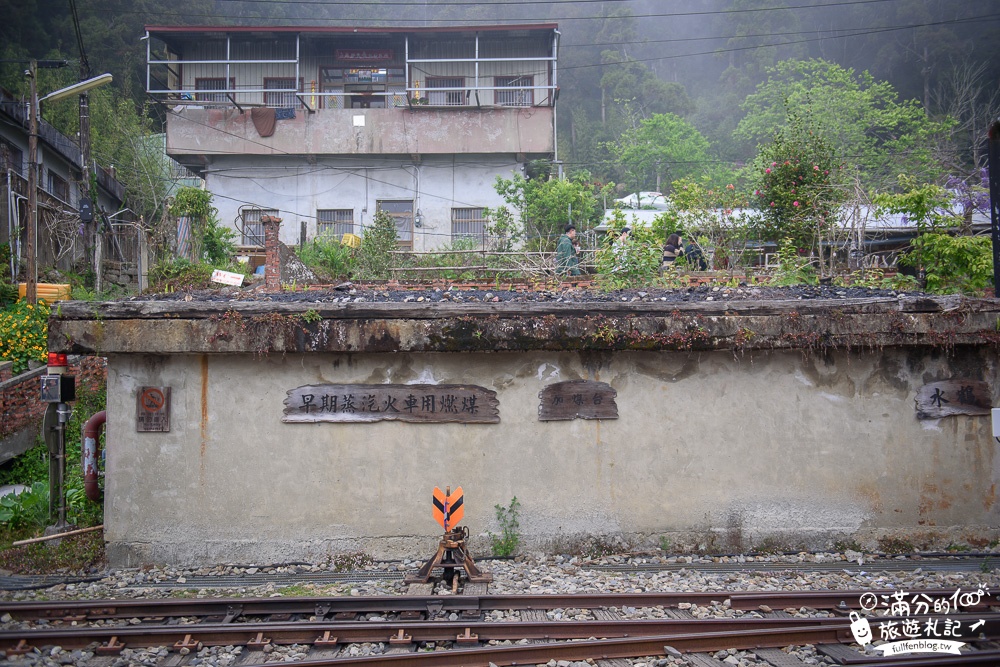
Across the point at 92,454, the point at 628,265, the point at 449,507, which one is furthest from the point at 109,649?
the point at 628,265

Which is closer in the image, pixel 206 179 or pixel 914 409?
pixel 914 409

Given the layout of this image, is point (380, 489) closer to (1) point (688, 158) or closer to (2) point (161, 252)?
(2) point (161, 252)

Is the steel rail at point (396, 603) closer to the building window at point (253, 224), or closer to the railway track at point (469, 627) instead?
the railway track at point (469, 627)

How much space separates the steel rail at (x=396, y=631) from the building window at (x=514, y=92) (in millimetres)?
21481

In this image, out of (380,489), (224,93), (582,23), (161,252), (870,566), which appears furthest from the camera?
(582,23)

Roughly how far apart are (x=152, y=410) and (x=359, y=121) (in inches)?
703

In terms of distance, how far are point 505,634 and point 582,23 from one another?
54.8 m

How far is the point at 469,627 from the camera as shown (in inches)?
226

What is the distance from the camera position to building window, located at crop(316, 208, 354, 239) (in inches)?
960

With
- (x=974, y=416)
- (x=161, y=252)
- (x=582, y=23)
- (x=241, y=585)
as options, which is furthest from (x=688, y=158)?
(x=241, y=585)

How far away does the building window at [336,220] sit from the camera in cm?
2438

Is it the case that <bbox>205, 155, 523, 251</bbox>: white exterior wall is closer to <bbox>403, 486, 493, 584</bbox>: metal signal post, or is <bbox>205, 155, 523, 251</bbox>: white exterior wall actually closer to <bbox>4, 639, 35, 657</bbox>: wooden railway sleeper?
<bbox>403, 486, 493, 584</bbox>: metal signal post

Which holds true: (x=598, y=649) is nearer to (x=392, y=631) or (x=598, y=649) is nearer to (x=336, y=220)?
(x=392, y=631)

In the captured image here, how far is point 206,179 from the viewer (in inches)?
965
